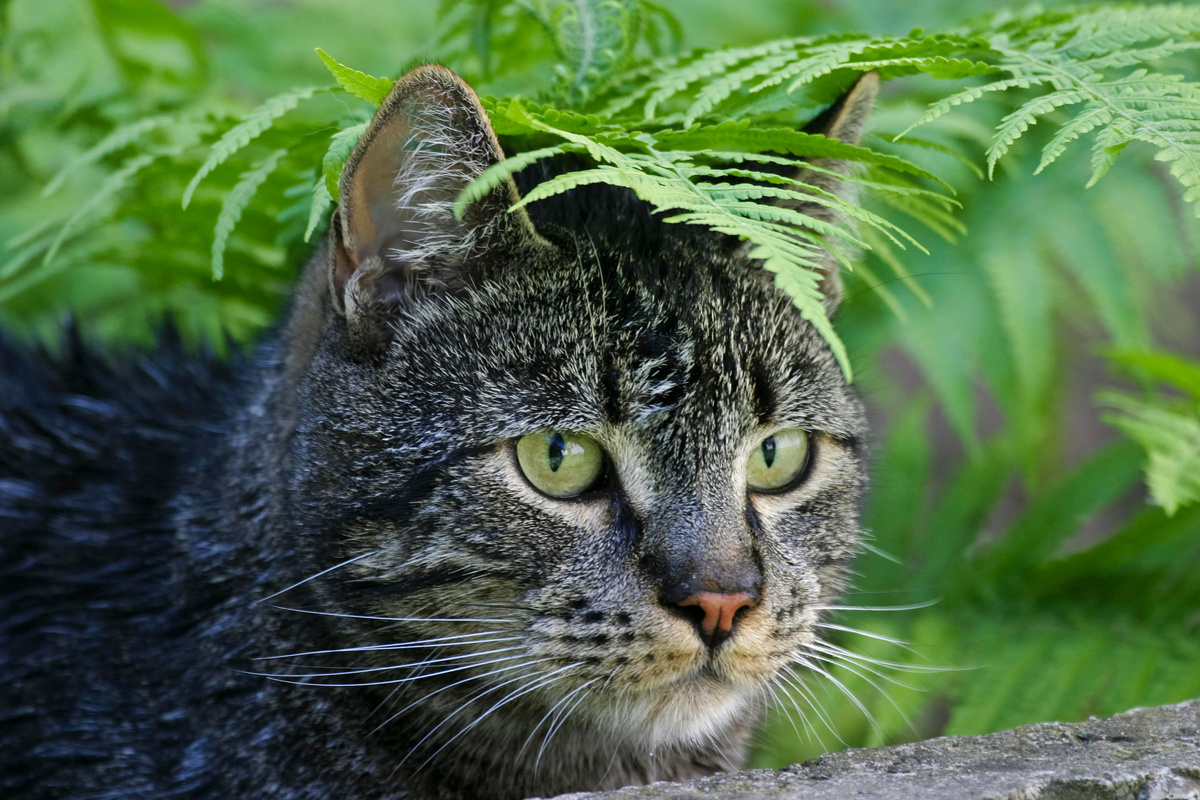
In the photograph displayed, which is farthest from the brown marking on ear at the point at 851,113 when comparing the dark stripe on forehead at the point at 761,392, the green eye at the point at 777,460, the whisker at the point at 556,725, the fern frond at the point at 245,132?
the whisker at the point at 556,725

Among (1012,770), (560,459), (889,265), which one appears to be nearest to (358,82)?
(560,459)

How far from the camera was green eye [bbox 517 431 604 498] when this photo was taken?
210 centimetres

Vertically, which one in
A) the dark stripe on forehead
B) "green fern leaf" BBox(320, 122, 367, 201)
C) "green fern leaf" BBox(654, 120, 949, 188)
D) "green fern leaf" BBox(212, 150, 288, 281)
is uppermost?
"green fern leaf" BBox(654, 120, 949, 188)

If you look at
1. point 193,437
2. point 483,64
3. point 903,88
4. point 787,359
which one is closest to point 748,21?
point 903,88

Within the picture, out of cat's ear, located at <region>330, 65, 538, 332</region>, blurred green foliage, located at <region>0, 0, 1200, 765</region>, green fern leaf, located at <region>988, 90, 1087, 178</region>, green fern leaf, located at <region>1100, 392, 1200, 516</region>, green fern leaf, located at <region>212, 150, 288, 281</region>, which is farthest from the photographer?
blurred green foliage, located at <region>0, 0, 1200, 765</region>

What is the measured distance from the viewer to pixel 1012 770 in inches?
69.3

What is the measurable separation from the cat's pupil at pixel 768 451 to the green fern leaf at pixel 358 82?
102 cm

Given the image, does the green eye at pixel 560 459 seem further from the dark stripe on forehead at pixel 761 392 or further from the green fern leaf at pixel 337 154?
the green fern leaf at pixel 337 154

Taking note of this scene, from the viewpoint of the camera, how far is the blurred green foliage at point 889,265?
2762 millimetres

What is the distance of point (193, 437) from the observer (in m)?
2.80

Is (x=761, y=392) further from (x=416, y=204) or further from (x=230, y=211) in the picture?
(x=230, y=211)

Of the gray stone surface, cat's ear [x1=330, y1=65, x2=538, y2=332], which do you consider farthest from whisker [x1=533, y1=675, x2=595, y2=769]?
cat's ear [x1=330, y1=65, x2=538, y2=332]

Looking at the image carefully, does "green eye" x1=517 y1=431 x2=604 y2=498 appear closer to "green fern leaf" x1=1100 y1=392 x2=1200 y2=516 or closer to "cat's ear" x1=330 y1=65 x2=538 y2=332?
"cat's ear" x1=330 y1=65 x2=538 y2=332

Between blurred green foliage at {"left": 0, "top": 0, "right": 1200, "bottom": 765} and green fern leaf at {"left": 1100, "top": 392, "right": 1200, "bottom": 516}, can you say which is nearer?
green fern leaf at {"left": 1100, "top": 392, "right": 1200, "bottom": 516}
